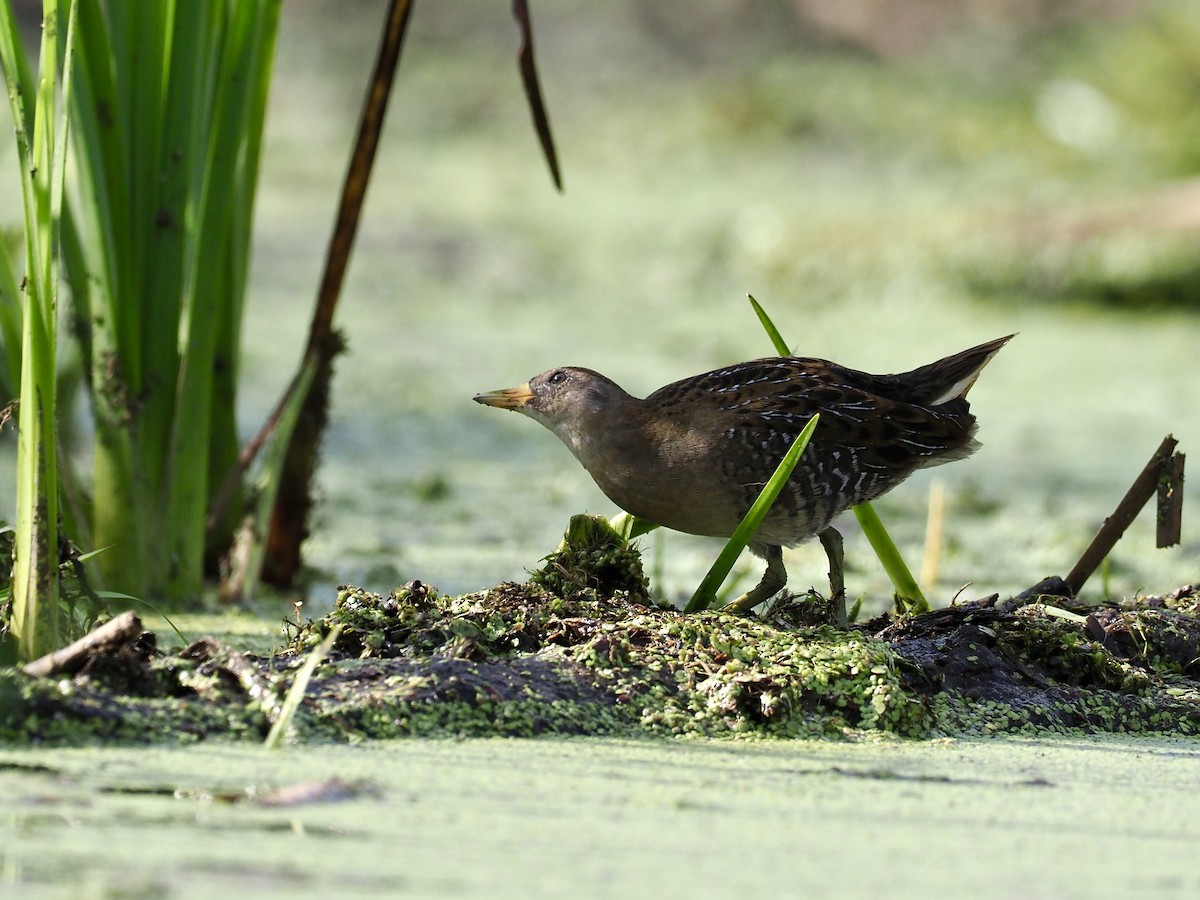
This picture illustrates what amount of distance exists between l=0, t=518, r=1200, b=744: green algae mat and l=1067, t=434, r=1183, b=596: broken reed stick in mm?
195

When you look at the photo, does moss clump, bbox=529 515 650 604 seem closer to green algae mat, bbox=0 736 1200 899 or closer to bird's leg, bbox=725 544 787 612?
bird's leg, bbox=725 544 787 612

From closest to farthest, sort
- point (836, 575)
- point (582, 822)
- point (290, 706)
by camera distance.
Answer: point (582, 822), point (290, 706), point (836, 575)

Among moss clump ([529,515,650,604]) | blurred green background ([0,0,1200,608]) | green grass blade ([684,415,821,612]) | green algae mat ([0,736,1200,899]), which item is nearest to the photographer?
green algae mat ([0,736,1200,899])

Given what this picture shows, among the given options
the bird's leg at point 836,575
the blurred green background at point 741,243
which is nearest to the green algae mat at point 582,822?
the bird's leg at point 836,575

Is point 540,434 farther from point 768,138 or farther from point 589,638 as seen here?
point 768,138

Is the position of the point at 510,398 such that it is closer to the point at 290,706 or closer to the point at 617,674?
the point at 617,674

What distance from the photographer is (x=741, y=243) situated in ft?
34.9

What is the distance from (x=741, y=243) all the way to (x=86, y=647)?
27.8 feet

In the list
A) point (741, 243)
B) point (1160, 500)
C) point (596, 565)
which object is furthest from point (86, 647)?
point (741, 243)

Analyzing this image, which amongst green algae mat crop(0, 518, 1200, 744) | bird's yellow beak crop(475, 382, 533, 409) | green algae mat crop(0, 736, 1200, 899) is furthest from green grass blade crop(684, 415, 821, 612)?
bird's yellow beak crop(475, 382, 533, 409)

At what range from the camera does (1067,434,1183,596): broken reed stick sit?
11.1 feet

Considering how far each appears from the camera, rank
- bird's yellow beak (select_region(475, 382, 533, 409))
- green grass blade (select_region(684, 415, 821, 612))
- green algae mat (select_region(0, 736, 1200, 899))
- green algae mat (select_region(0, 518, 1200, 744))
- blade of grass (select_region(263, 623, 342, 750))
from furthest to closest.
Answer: bird's yellow beak (select_region(475, 382, 533, 409)) → green grass blade (select_region(684, 415, 821, 612)) → green algae mat (select_region(0, 518, 1200, 744)) → blade of grass (select_region(263, 623, 342, 750)) → green algae mat (select_region(0, 736, 1200, 899))

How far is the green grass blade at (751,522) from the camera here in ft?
9.29

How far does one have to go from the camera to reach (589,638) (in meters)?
2.82
